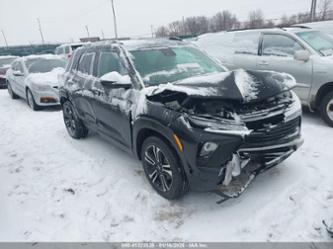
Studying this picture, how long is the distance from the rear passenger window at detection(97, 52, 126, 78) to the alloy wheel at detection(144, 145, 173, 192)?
118 centimetres

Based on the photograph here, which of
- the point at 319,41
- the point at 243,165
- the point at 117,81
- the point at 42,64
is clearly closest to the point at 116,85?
the point at 117,81

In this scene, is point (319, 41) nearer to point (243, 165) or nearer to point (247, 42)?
point (247, 42)

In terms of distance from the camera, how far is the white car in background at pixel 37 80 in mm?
8023

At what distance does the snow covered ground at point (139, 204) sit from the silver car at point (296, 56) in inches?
37.1

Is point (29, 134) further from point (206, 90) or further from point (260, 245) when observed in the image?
point (260, 245)

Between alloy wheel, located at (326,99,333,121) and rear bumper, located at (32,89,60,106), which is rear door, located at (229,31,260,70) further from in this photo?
rear bumper, located at (32,89,60,106)

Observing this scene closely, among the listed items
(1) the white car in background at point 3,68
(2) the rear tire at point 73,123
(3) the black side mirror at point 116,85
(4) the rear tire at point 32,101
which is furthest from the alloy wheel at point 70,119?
(1) the white car in background at point 3,68

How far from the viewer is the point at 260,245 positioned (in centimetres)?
254

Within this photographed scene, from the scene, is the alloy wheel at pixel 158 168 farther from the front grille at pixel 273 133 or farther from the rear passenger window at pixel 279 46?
the rear passenger window at pixel 279 46

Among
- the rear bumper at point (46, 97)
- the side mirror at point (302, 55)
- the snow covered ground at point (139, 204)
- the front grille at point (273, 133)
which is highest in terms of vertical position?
the side mirror at point (302, 55)

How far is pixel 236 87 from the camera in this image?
2.83 meters

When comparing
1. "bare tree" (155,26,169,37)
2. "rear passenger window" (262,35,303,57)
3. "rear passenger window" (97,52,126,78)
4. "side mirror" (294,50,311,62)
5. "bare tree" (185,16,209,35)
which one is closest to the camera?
"rear passenger window" (97,52,126,78)

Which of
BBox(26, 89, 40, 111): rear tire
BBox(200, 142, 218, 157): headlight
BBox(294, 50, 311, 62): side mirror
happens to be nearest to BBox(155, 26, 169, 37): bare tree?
BBox(26, 89, 40, 111): rear tire

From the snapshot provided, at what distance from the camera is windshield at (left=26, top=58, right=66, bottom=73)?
29.3ft
